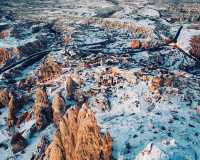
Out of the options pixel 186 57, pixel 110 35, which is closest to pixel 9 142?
pixel 186 57

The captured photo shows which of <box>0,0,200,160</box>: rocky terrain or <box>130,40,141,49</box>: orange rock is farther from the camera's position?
<box>130,40,141,49</box>: orange rock

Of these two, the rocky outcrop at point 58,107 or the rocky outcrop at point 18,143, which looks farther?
the rocky outcrop at point 58,107

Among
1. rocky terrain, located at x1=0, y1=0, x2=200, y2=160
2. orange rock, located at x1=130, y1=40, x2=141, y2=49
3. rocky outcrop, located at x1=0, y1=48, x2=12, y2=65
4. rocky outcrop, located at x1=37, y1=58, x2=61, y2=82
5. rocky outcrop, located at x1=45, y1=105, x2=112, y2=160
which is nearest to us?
rocky outcrop, located at x1=45, y1=105, x2=112, y2=160

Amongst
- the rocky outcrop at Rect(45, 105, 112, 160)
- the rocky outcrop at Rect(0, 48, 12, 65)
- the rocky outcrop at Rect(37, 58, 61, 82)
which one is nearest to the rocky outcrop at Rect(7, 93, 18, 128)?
the rocky outcrop at Rect(37, 58, 61, 82)

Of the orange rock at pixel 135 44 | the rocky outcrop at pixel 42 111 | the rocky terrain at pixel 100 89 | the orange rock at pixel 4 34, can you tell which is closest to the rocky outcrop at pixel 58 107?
the rocky terrain at pixel 100 89

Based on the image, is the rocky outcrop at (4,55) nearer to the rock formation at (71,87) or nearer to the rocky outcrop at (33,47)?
the rocky outcrop at (33,47)

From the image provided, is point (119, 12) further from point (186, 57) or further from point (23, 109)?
point (23, 109)

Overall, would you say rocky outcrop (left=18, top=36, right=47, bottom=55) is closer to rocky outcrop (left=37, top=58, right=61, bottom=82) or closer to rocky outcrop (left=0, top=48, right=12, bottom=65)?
rocky outcrop (left=0, top=48, right=12, bottom=65)
